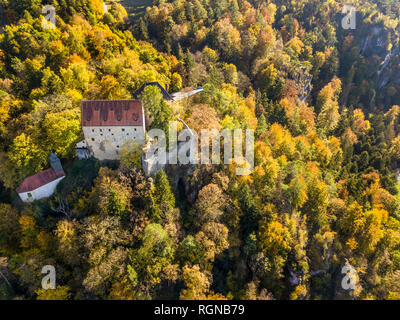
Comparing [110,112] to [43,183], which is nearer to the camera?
[110,112]

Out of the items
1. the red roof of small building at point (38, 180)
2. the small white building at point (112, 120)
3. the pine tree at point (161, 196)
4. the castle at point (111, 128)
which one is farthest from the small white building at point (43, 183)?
the pine tree at point (161, 196)

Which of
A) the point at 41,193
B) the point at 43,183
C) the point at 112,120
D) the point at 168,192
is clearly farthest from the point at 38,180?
the point at 168,192

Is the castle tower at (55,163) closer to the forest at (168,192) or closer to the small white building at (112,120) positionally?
the forest at (168,192)

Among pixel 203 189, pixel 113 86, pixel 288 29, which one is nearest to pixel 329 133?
pixel 288 29

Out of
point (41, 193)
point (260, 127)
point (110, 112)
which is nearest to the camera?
point (110, 112)

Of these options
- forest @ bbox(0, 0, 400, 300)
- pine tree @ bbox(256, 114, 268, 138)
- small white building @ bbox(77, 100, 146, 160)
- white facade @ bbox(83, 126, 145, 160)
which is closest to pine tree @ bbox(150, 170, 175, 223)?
forest @ bbox(0, 0, 400, 300)

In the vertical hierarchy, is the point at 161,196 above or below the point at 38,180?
below

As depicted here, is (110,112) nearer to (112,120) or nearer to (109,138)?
(112,120)

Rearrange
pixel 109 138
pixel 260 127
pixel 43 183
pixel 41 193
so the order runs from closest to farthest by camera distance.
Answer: pixel 43 183
pixel 41 193
pixel 109 138
pixel 260 127
